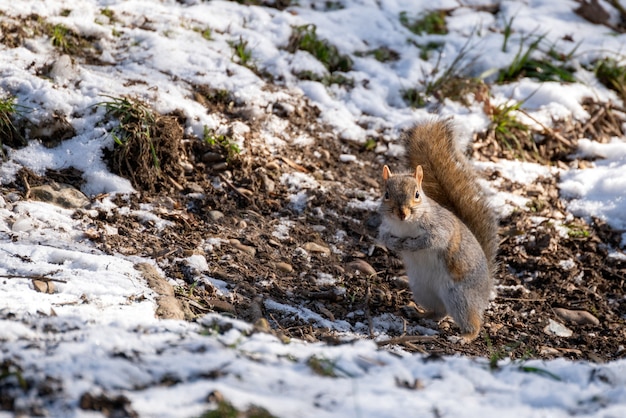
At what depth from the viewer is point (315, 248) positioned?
4172 millimetres

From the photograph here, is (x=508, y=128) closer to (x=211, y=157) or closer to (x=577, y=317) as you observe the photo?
(x=577, y=317)

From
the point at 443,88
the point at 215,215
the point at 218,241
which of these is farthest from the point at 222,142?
the point at 443,88

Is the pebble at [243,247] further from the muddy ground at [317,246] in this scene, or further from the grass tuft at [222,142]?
the grass tuft at [222,142]

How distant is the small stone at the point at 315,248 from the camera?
4.16 m

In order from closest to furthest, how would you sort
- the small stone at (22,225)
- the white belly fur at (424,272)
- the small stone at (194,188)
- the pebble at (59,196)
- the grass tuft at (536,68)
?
the small stone at (22,225)
the white belly fur at (424,272)
the pebble at (59,196)
the small stone at (194,188)
the grass tuft at (536,68)

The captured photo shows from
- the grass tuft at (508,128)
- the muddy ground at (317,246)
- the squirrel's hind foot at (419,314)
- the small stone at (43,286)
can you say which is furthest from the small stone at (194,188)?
the grass tuft at (508,128)

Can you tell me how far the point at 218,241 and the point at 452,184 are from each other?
1.29m

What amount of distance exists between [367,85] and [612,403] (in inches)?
148

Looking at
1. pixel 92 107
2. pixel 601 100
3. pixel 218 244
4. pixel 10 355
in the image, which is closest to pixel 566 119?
pixel 601 100

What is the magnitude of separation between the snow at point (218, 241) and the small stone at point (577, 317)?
0.47 metres

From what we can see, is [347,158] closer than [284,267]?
No

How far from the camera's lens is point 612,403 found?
2240 mm

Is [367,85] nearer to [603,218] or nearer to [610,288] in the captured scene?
[603,218]

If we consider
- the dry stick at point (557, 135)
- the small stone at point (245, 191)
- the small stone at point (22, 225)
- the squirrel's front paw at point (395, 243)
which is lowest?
the small stone at point (245, 191)
